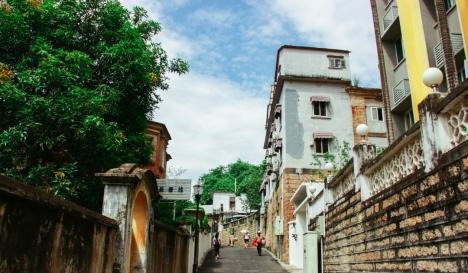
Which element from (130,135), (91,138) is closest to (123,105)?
(130,135)

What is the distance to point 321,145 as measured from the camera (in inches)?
980

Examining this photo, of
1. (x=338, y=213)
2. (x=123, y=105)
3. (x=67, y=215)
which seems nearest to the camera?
(x=67, y=215)

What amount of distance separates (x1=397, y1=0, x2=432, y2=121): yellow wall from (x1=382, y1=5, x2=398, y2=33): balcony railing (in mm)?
1163

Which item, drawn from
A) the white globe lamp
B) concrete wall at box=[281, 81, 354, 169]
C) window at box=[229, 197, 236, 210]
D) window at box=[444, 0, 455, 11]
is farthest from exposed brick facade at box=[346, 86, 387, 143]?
window at box=[229, 197, 236, 210]

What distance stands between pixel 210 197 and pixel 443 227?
63812 mm

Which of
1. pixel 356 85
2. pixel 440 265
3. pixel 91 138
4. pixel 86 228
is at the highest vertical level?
pixel 356 85

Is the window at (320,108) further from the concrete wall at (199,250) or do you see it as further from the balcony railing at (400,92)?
the concrete wall at (199,250)

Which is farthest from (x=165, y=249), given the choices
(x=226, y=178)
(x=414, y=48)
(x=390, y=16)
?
(x=226, y=178)

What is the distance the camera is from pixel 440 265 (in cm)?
450

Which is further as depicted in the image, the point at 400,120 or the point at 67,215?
the point at 400,120

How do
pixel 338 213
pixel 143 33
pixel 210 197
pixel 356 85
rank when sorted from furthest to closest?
1. pixel 210 197
2. pixel 356 85
3. pixel 143 33
4. pixel 338 213

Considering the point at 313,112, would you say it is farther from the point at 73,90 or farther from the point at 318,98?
→ the point at 73,90

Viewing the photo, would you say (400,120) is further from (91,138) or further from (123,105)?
(91,138)

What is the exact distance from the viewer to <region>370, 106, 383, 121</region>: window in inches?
1007
